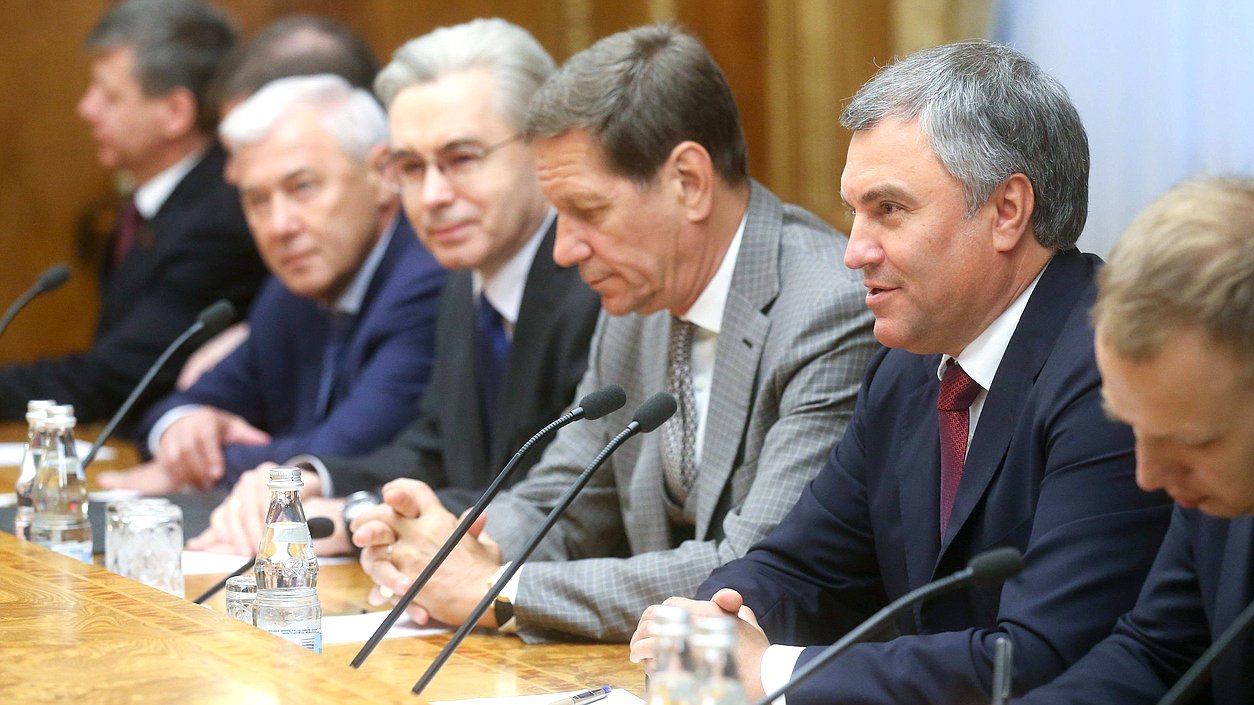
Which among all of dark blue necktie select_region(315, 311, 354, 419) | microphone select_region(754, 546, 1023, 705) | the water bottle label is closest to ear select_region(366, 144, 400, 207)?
dark blue necktie select_region(315, 311, 354, 419)

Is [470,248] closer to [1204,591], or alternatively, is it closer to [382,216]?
[382,216]

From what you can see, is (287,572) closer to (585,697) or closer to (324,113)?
(585,697)

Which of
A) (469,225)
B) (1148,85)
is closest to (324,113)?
(469,225)

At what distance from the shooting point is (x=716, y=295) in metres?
2.84

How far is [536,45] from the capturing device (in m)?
3.67

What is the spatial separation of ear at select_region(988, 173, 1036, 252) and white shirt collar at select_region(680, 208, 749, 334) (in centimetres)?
75

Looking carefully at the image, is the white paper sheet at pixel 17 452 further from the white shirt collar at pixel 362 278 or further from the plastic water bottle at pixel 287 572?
the plastic water bottle at pixel 287 572

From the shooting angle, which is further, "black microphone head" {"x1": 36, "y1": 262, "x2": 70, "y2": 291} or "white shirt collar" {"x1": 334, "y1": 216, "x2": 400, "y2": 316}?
"white shirt collar" {"x1": 334, "y1": 216, "x2": 400, "y2": 316}

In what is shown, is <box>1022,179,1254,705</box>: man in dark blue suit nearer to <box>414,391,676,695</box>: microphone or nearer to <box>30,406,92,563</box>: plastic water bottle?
<box>414,391,676,695</box>: microphone

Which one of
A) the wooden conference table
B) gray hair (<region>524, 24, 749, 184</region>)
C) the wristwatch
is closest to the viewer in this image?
the wooden conference table

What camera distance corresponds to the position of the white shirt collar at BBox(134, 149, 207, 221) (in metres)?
5.74

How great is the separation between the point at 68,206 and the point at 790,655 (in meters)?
5.37

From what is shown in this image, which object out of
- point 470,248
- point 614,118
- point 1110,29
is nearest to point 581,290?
point 470,248

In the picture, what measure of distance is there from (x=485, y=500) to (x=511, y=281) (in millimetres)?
1447
